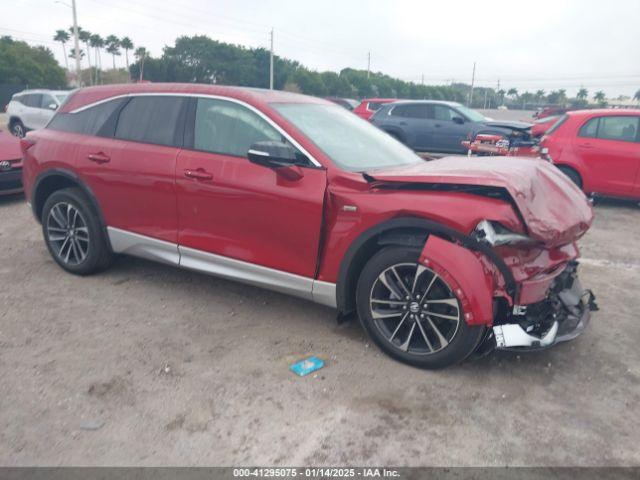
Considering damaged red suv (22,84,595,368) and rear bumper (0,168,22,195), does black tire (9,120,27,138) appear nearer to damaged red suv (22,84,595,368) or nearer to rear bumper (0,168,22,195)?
rear bumper (0,168,22,195)

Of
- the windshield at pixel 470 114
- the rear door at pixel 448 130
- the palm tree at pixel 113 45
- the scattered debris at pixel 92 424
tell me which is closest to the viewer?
the scattered debris at pixel 92 424

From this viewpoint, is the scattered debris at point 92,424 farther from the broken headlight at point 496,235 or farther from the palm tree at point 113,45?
the palm tree at point 113,45

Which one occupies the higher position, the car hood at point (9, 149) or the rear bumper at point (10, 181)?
the car hood at point (9, 149)

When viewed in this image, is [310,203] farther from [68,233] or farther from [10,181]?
[10,181]

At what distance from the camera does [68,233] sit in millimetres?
4902

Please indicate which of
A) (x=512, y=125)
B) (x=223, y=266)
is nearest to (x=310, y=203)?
(x=223, y=266)

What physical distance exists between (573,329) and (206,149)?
2.88m

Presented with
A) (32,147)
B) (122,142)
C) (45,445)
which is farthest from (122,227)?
(45,445)

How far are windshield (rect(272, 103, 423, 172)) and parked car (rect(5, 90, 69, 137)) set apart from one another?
→ 1477 centimetres

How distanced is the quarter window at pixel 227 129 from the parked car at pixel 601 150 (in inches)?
236

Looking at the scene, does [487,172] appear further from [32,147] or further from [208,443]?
[32,147]

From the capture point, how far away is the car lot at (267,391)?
262cm

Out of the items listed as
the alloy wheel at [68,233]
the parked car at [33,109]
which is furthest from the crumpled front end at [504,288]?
the parked car at [33,109]

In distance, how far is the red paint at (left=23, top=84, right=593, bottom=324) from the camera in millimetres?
3119
